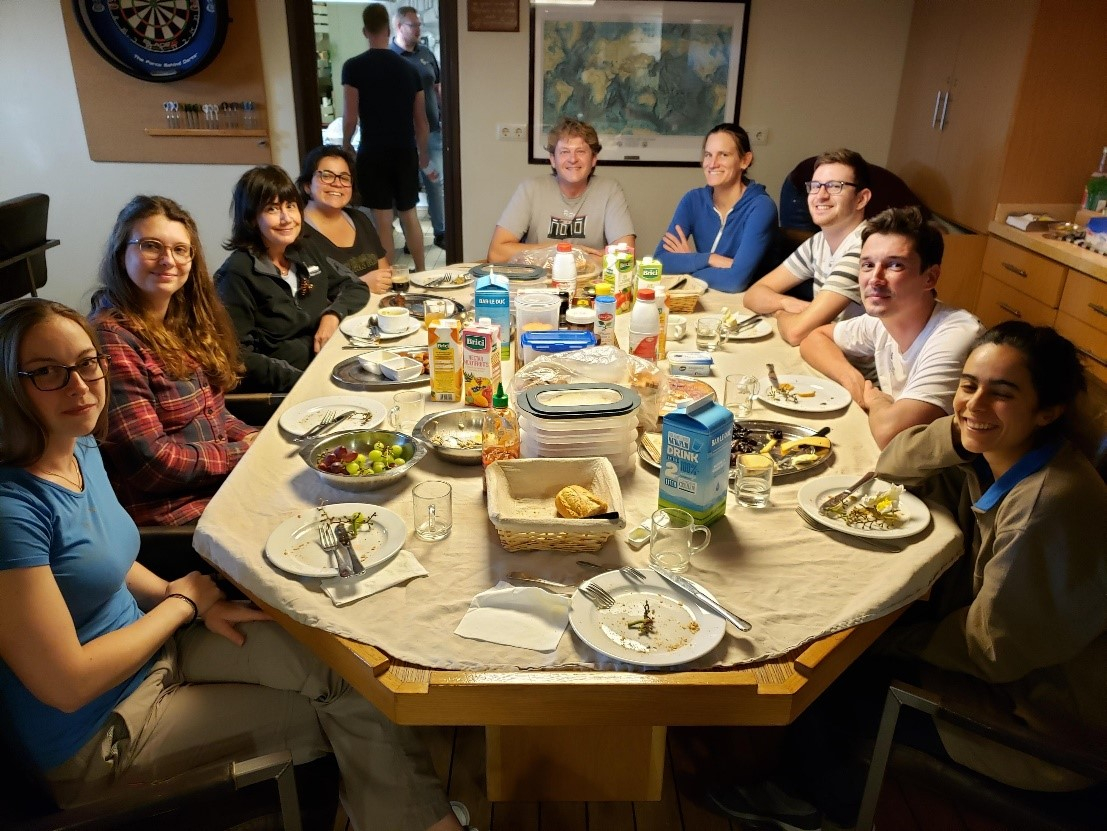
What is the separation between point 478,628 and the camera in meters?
1.15

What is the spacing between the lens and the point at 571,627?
116cm

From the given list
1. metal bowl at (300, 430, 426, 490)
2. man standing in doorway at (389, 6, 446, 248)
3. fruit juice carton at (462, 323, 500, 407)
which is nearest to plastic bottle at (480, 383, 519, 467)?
metal bowl at (300, 430, 426, 490)

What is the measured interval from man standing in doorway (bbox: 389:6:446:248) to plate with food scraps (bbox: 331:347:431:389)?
317 centimetres

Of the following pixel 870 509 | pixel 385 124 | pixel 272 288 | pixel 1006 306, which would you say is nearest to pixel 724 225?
pixel 1006 306

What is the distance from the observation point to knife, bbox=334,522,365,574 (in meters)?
1.26

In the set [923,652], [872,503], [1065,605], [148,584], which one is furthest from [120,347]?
[1065,605]

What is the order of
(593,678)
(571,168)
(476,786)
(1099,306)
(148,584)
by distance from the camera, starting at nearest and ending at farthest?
(593,678) → (148,584) → (476,786) → (1099,306) → (571,168)

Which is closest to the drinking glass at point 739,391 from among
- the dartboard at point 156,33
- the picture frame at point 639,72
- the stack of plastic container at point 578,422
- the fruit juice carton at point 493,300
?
the stack of plastic container at point 578,422

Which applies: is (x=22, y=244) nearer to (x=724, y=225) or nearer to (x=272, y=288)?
(x=272, y=288)

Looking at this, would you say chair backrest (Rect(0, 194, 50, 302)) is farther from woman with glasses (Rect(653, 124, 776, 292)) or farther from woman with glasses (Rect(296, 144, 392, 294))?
woman with glasses (Rect(653, 124, 776, 292))

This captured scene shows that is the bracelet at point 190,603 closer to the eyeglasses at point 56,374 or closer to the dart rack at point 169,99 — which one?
the eyeglasses at point 56,374

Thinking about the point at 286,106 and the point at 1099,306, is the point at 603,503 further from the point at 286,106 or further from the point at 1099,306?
the point at 286,106

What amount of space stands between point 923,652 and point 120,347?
1588 mm

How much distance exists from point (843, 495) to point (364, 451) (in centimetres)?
91
